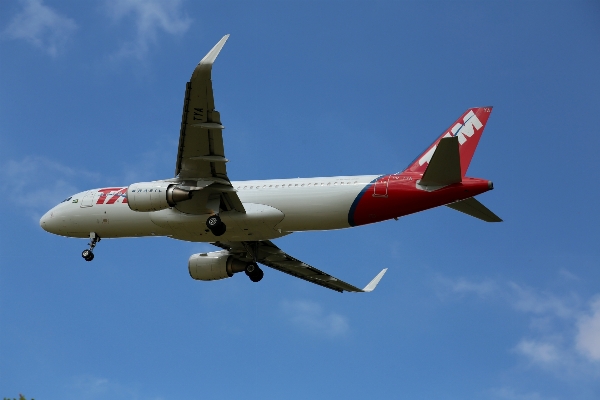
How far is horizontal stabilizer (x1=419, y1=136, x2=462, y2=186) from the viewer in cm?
2508

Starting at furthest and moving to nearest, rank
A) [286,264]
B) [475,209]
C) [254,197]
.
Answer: [286,264]
[254,197]
[475,209]

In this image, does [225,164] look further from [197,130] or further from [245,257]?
[245,257]

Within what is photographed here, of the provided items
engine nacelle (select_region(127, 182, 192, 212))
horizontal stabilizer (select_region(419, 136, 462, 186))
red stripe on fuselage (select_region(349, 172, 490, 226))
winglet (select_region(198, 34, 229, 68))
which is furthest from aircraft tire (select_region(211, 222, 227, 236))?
winglet (select_region(198, 34, 229, 68))

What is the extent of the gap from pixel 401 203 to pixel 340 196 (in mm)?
2357

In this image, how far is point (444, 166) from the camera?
2597cm

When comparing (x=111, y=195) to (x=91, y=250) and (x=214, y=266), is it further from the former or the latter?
(x=214, y=266)

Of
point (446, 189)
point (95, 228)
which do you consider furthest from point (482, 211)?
point (95, 228)

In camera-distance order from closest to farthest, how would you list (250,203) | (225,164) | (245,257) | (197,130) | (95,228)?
1. (197,130)
2. (225,164)
3. (250,203)
4. (95,228)
5. (245,257)

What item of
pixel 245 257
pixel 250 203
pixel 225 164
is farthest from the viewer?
pixel 245 257

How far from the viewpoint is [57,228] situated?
32.7 metres

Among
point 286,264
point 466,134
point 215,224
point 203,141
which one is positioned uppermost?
point 466,134

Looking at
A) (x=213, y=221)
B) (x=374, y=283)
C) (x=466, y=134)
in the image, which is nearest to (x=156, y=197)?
(x=213, y=221)

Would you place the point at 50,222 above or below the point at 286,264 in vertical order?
above

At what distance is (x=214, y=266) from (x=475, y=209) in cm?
1277
